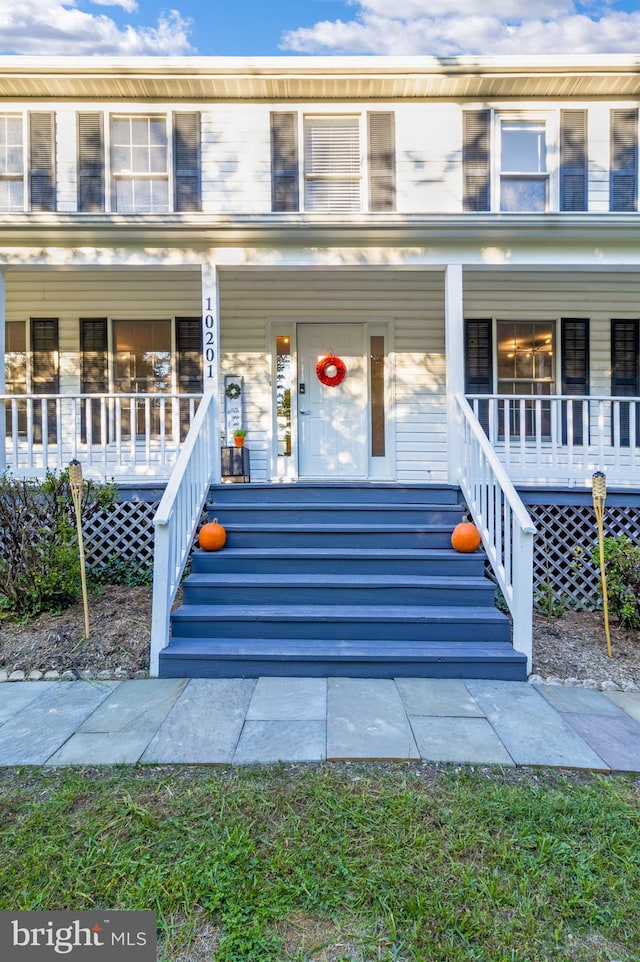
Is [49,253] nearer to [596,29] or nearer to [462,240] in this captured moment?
[462,240]

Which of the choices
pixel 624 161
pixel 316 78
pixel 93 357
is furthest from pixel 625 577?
pixel 93 357

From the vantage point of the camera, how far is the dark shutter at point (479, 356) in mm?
6797

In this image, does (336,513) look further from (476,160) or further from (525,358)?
(476,160)

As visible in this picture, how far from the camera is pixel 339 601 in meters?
3.88

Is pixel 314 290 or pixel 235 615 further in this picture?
pixel 314 290

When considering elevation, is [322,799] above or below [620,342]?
below

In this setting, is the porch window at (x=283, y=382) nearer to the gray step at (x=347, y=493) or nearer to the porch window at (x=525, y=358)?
the gray step at (x=347, y=493)

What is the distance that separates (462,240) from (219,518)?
156 inches

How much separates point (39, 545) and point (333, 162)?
18.4 ft

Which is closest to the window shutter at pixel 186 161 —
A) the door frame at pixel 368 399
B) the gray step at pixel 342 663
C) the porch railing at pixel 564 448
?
the door frame at pixel 368 399

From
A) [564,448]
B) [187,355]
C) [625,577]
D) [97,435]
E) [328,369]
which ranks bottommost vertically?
[625,577]

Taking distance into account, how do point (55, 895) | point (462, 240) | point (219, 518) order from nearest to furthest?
point (55, 895) < point (219, 518) < point (462, 240)

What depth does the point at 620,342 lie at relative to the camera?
6820mm

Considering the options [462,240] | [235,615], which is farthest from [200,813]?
[462,240]
